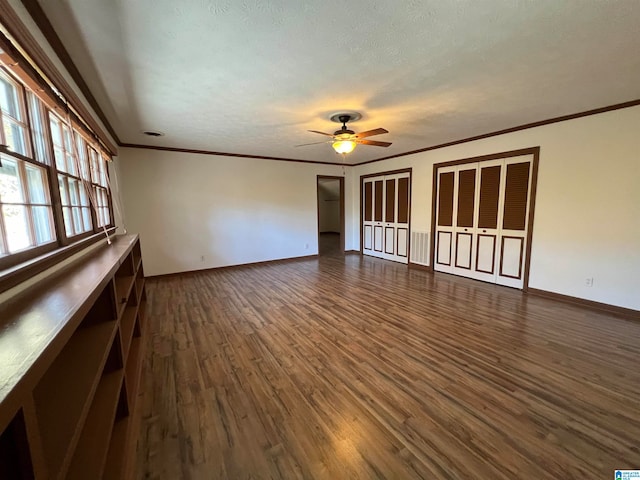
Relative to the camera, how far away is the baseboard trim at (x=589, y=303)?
3168 millimetres

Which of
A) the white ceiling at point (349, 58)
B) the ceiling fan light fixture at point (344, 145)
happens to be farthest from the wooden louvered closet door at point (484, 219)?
the ceiling fan light fixture at point (344, 145)

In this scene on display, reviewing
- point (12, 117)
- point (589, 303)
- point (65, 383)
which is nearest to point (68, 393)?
A: point (65, 383)

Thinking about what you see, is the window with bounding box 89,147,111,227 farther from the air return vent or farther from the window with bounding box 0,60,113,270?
the air return vent

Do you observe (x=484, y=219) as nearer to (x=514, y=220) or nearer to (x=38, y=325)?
(x=514, y=220)

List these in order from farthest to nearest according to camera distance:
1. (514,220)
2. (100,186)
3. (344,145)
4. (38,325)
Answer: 1. (514,220)
2. (100,186)
3. (344,145)
4. (38,325)

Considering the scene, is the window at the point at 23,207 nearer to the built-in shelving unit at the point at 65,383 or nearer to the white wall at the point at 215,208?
the built-in shelving unit at the point at 65,383

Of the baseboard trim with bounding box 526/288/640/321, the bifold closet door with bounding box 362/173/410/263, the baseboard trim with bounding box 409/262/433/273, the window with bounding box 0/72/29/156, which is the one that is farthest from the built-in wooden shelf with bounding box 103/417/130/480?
the bifold closet door with bounding box 362/173/410/263

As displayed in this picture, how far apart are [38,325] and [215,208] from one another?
4911 mm

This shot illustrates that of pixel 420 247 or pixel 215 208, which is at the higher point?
pixel 215 208

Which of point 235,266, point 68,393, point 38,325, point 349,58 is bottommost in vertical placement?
point 235,266

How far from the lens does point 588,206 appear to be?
340 centimetres

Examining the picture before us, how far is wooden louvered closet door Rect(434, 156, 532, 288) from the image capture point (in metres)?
4.08

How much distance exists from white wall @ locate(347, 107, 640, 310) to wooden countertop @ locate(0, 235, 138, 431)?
4927mm

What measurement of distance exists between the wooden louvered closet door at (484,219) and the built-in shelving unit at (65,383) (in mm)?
4906
